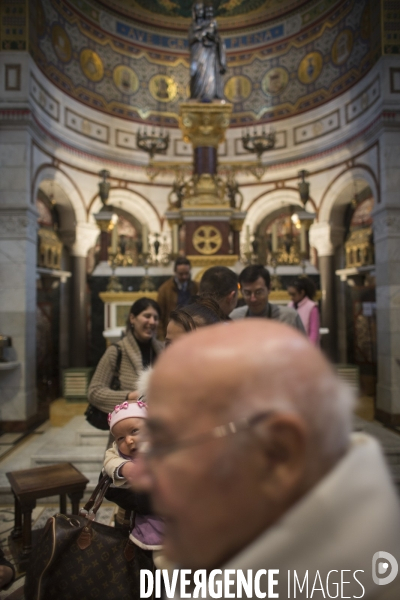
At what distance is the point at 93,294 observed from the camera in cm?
705

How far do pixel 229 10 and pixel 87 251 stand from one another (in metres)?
6.94

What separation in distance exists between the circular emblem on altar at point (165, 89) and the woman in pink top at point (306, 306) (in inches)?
345

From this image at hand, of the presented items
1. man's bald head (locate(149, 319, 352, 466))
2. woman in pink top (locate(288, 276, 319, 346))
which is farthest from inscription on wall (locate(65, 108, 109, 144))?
man's bald head (locate(149, 319, 352, 466))

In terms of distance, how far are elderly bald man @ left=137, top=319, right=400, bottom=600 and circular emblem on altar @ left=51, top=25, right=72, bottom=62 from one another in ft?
33.0

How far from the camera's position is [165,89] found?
11023 mm

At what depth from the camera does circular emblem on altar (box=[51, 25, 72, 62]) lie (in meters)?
8.66

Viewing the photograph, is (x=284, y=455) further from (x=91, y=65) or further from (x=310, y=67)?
(x=310, y=67)

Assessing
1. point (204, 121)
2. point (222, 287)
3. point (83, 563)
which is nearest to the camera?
point (83, 563)

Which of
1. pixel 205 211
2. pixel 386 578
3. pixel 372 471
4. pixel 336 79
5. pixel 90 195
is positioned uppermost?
pixel 336 79

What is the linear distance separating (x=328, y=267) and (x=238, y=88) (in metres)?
5.28

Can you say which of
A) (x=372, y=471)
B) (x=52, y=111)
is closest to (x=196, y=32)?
(x=52, y=111)

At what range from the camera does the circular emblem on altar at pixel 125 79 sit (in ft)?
34.1

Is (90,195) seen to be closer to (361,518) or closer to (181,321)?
(181,321)

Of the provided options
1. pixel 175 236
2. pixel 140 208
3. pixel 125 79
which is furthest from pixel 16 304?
pixel 125 79
